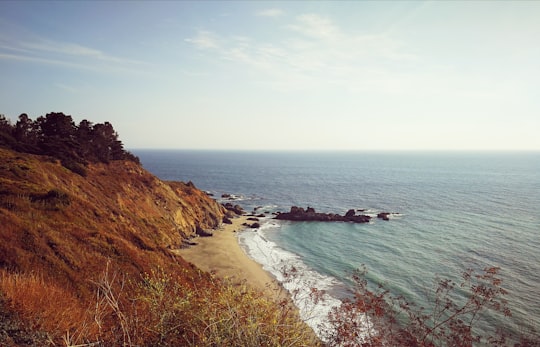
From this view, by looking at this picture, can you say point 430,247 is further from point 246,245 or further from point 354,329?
point 354,329

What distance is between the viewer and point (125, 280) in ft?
51.0

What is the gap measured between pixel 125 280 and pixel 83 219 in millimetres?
9755

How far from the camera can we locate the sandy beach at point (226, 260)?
111ft

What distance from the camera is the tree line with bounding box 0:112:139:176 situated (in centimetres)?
3991

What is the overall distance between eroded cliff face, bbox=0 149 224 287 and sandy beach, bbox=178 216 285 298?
133 inches

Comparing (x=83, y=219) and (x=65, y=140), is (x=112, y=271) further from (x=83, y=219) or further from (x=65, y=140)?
(x=65, y=140)

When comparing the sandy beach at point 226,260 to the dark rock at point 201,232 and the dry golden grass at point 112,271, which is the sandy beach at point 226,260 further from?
the dry golden grass at point 112,271

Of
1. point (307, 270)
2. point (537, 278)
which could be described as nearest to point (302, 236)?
point (307, 270)

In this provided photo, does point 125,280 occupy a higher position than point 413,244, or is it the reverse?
point 125,280

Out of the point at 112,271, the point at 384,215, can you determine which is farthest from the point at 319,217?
the point at 112,271

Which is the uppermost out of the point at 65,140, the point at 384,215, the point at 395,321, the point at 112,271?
the point at 65,140

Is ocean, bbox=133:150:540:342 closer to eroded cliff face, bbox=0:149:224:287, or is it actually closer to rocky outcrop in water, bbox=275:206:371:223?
rocky outcrop in water, bbox=275:206:371:223

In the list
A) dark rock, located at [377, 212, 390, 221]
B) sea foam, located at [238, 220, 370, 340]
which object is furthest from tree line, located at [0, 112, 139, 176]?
dark rock, located at [377, 212, 390, 221]

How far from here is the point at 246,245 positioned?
157 feet
